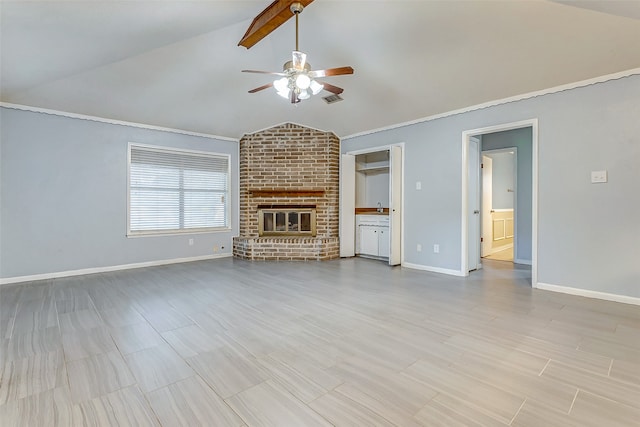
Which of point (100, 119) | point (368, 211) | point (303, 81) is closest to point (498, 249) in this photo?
point (368, 211)

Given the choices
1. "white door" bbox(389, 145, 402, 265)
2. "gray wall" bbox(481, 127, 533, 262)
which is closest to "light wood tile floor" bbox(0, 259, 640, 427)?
"white door" bbox(389, 145, 402, 265)

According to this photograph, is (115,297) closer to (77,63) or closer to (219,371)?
(219,371)

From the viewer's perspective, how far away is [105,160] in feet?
15.5

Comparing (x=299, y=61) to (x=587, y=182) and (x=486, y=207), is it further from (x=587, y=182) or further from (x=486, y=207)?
(x=486, y=207)

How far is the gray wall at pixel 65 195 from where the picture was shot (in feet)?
13.2

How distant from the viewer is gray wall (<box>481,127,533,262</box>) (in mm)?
5344

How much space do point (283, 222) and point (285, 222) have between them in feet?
0.14

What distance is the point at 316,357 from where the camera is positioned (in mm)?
2062

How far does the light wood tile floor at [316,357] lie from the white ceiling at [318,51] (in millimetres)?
2444

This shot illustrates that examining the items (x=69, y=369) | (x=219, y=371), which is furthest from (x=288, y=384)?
Answer: (x=69, y=369)

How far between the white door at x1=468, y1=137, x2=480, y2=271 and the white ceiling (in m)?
0.97

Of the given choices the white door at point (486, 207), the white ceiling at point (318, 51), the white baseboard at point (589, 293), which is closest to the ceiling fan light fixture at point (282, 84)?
the white ceiling at point (318, 51)

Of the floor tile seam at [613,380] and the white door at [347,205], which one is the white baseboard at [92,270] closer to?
the white door at [347,205]

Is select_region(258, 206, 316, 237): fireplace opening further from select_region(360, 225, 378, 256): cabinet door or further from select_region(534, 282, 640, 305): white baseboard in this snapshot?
select_region(534, 282, 640, 305): white baseboard
